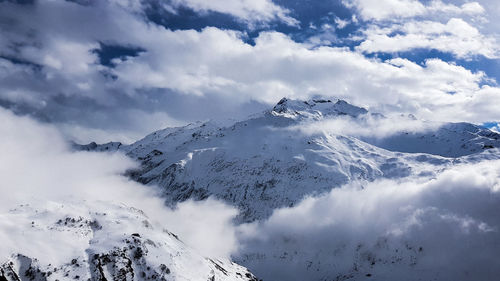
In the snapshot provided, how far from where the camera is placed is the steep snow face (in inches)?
5531

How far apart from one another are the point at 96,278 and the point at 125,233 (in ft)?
96.9

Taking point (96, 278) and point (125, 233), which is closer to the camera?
point (96, 278)

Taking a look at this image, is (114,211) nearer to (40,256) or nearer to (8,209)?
(8,209)

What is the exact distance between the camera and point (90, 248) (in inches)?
6220

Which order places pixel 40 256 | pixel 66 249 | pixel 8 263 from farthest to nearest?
pixel 66 249, pixel 40 256, pixel 8 263

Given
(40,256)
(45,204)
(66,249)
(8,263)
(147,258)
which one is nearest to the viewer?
(8,263)

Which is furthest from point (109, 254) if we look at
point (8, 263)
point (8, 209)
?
point (8, 209)

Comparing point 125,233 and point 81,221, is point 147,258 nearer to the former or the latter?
point 125,233

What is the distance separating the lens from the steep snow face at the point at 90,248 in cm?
14050

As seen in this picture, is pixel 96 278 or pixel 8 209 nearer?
pixel 96 278

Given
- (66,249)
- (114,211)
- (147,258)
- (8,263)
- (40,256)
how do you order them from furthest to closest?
(114,211) → (147,258) → (66,249) → (40,256) → (8,263)

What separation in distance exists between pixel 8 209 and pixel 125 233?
47.0m

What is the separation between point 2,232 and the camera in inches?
5704

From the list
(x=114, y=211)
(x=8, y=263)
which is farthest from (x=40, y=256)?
(x=114, y=211)
